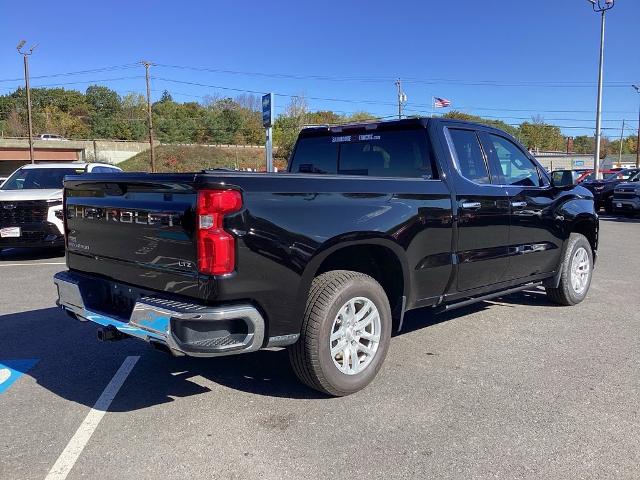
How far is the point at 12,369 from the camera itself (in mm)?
4504

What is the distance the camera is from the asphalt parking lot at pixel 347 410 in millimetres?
3023

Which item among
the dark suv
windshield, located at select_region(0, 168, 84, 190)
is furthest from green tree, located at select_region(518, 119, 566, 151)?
windshield, located at select_region(0, 168, 84, 190)

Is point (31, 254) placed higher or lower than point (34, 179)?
lower

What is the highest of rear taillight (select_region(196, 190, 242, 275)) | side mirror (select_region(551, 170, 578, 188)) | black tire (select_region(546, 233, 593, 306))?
side mirror (select_region(551, 170, 578, 188))

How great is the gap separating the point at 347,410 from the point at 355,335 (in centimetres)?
52

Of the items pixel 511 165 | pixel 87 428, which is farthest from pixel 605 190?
pixel 87 428

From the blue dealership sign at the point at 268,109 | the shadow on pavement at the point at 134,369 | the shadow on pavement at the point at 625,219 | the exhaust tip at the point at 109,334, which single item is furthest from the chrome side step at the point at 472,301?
the shadow on pavement at the point at 625,219

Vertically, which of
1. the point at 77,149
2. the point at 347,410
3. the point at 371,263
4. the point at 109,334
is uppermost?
the point at 77,149

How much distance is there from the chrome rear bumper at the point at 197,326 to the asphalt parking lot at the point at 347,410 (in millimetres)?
581

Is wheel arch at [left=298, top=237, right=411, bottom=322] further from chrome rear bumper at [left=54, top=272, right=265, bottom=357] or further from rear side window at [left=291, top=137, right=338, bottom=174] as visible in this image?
rear side window at [left=291, top=137, right=338, bottom=174]

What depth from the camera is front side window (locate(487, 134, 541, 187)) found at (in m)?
5.26

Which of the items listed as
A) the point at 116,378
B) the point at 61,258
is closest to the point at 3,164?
the point at 61,258

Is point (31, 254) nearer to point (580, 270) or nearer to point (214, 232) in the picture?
point (214, 232)

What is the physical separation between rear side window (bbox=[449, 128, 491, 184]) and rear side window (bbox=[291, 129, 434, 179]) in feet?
1.12
